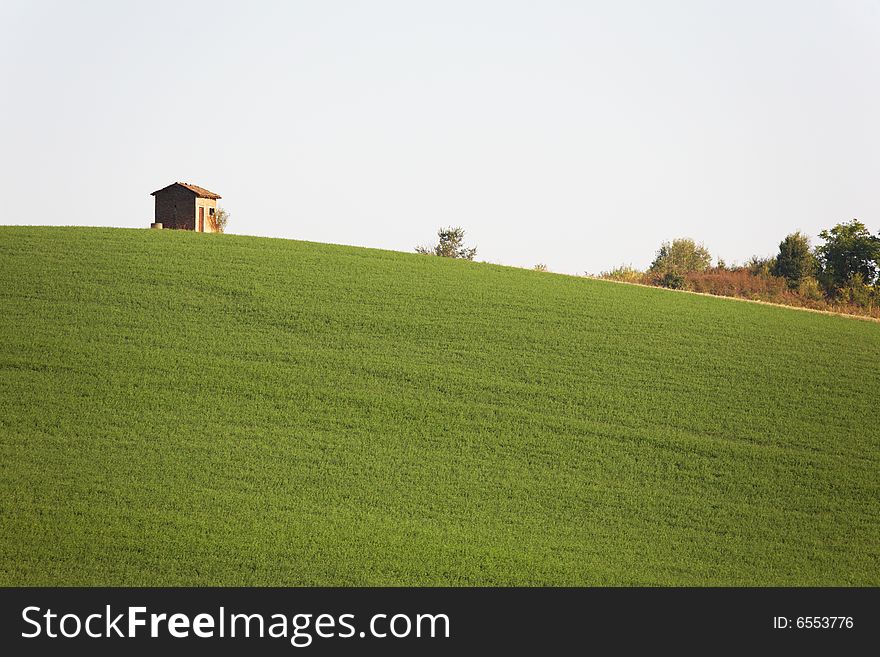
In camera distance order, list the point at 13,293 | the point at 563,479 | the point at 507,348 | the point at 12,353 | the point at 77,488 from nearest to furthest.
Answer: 1. the point at 77,488
2. the point at 563,479
3. the point at 12,353
4. the point at 507,348
5. the point at 13,293

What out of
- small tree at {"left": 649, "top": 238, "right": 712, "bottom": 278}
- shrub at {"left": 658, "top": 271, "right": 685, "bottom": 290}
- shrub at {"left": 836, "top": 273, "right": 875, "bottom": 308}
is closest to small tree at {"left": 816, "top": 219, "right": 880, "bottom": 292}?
shrub at {"left": 836, "top": 273, "right": 875, "bottom": 308}

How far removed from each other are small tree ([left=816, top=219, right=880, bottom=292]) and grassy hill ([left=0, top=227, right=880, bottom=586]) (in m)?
21.6

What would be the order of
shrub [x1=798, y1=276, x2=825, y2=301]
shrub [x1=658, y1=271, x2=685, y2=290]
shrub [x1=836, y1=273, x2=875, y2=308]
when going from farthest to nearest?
shrub [x1=658, y1=271, x2=685, y2=290] → shrub [x1=798, y1=276, x2=825, y2=301] → shrub [x1=836, y1=273, x2=875, y2=308]

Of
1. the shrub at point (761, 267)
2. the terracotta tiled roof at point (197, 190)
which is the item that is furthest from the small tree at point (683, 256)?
the terracotta tiled roof at point (197, 190)

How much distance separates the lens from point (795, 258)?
4644cm

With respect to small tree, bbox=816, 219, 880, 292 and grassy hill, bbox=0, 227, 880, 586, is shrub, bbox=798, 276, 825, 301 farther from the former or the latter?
grassy hill, bbox=0, 227, 880, 586

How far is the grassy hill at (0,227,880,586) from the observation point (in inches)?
467

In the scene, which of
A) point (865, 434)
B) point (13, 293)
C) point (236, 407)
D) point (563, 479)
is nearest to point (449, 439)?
point (563, 479)

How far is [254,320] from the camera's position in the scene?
1939cm

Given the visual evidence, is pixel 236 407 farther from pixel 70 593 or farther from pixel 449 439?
pixel 70 593

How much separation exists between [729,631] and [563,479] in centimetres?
389

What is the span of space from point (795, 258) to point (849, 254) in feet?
14.9

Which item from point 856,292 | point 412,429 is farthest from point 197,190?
point 856,292

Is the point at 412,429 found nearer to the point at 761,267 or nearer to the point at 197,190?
the point at 197,190
